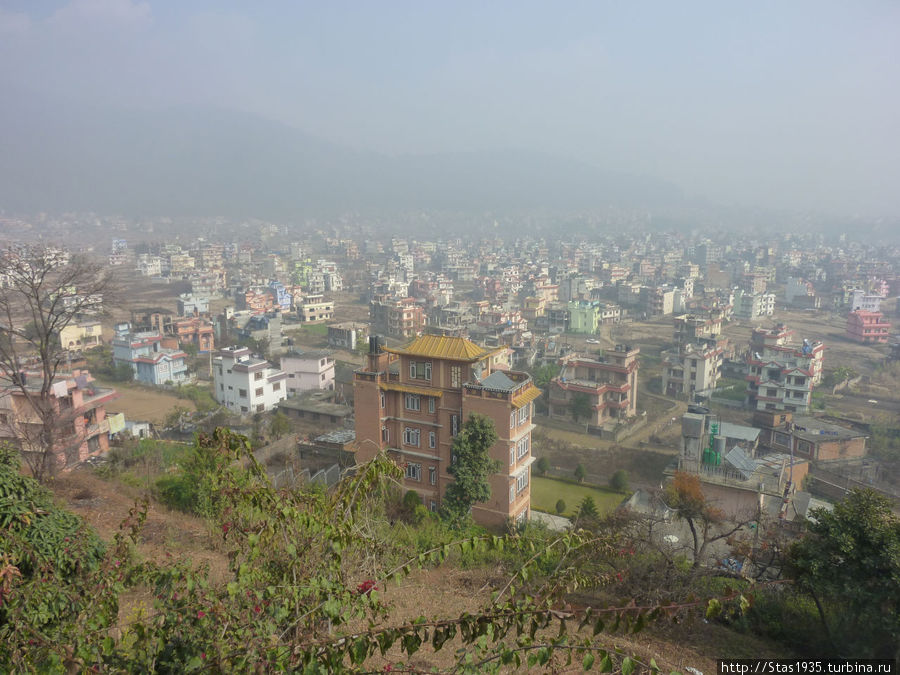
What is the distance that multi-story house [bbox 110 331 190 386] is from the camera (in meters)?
22.7

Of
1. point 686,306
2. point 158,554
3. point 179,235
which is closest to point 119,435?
point 158,554

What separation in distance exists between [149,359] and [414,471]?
15101 mm

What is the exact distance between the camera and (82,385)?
51.2ft

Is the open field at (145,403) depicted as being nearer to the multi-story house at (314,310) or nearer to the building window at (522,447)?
the building window at (522,447)

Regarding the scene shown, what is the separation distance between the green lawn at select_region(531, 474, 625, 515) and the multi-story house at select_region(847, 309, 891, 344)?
2443 cm

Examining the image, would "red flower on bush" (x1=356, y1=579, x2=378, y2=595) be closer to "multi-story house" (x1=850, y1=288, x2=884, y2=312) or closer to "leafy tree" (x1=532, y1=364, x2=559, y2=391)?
"leafy tree" (x1=532, y1=364, x2=559, y2=391)

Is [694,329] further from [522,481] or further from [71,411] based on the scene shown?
[71,411]

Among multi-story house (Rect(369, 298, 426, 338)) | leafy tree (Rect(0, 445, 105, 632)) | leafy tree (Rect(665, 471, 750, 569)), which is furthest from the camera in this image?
multi-story house (Rect(369, 298, 426, 338))

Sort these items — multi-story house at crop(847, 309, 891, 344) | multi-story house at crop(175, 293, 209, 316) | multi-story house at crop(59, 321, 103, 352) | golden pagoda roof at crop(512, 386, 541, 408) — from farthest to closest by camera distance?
multi-story house at crop(175, 293, 209, 316) < multi-story house at crop(847, 309, 891, 344) < multi-story house at crop(59, 321, 103, 352) < golden pagoda roof at crop(512, 386, 541, 408)

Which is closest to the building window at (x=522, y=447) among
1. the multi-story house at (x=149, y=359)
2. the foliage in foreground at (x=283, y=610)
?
the foliage in foreground at (x=283, y=610)

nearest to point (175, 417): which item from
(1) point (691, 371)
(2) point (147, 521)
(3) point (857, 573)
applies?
(2) point (147, 521)

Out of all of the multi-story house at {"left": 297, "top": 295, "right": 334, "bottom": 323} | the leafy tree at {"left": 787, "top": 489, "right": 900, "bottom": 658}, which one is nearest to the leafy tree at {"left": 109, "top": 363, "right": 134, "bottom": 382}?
the multi-story house at {"left": 297, "top": 295, "right": 334, "bottom": 323}

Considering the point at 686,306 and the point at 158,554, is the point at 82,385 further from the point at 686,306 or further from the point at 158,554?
the point at 686,306

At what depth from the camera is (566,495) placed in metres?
13.8
